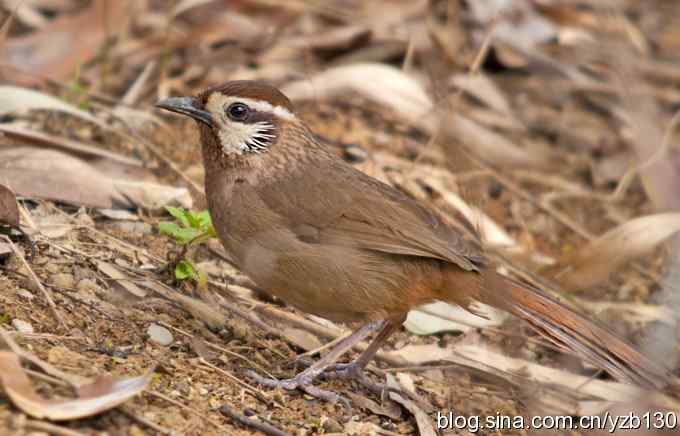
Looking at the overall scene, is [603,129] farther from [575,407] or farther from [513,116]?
[575,407]

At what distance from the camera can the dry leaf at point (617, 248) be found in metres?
5.59

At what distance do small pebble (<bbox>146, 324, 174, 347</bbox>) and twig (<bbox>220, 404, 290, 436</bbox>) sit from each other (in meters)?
0.51

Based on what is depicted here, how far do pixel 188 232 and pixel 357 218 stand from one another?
741 mm

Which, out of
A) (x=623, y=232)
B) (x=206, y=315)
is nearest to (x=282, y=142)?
(x=206, y=315)

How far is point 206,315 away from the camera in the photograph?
461cm

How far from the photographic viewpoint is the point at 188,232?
14.8 ft

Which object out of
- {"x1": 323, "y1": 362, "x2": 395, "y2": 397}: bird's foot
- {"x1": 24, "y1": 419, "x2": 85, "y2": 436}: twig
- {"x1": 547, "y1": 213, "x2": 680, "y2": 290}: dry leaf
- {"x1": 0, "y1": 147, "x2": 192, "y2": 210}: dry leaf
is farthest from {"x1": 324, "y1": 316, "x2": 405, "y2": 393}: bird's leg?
{"x1": 24, "y1": 419, "x2": 85, "y2": 436}: twig

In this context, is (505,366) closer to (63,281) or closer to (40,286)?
(63,281)

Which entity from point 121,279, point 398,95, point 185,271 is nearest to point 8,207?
point 121,279

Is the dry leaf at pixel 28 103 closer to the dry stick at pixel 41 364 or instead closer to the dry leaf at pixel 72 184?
the dry leaf at pixel 72 184

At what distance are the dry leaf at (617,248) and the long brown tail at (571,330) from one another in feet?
3.98

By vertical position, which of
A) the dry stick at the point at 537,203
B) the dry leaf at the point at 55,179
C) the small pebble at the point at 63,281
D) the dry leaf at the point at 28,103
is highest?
the dry stick at the point at 537,203

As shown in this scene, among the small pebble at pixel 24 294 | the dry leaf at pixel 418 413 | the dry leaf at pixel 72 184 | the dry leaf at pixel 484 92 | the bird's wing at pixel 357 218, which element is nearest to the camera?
the small pebble at pixel 24 294

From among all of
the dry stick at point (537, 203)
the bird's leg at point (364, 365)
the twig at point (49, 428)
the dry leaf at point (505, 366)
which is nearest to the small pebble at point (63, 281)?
the twig at point (49, 428)
